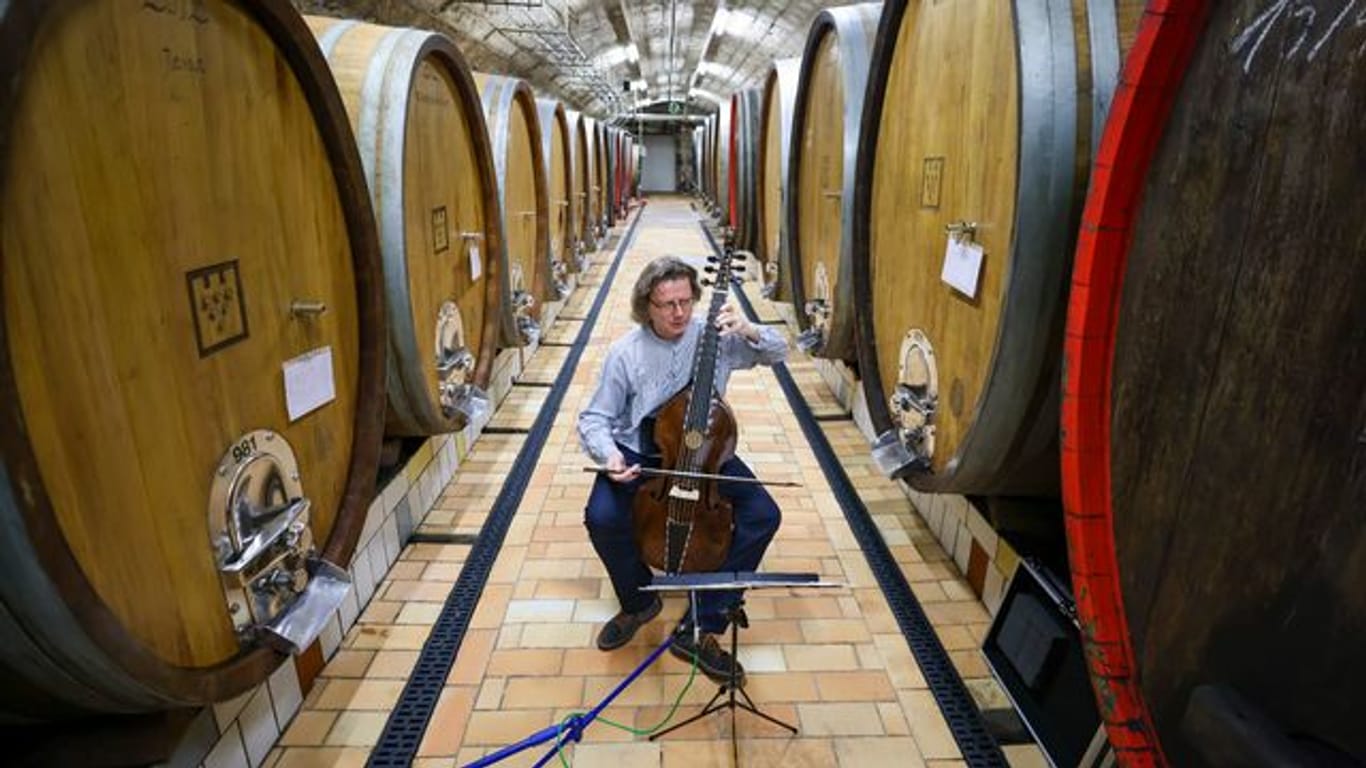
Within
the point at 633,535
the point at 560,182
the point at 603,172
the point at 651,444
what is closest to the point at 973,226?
the point at 651,444

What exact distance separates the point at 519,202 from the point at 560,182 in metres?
1.91

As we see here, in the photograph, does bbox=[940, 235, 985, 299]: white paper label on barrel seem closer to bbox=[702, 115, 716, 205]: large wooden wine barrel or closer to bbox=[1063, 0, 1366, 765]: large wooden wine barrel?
bbox=[1063, 0, 1366, 765]: large wooden wine barrel

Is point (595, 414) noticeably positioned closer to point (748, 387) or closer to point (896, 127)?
point (896, 127)

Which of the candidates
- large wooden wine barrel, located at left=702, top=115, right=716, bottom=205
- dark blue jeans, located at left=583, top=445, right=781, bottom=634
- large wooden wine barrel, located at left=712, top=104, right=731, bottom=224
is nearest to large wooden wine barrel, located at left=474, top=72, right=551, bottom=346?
dark blue jeans, located at left=583, top=445, right=781, bottom=634

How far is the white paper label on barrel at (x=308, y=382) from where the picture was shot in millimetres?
1455

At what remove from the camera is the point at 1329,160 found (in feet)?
2.18

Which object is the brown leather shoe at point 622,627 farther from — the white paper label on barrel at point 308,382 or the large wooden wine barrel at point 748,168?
the large wooden wine barrel at point 748,168

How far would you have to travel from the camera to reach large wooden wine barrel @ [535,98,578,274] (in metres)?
4.82

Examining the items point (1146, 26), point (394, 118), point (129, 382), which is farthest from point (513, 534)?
point (1146, 26)

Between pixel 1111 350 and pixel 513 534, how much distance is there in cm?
224

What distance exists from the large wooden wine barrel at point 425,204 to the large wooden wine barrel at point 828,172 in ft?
4.52

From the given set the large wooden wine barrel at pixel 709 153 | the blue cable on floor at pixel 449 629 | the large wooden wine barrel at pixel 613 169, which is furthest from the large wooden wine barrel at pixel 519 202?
the large wooden wine barrel at pixel 709 153

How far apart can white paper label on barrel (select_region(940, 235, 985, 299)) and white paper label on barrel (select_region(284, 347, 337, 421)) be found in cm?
148

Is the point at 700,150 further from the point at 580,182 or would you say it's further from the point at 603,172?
the point at 580,182
